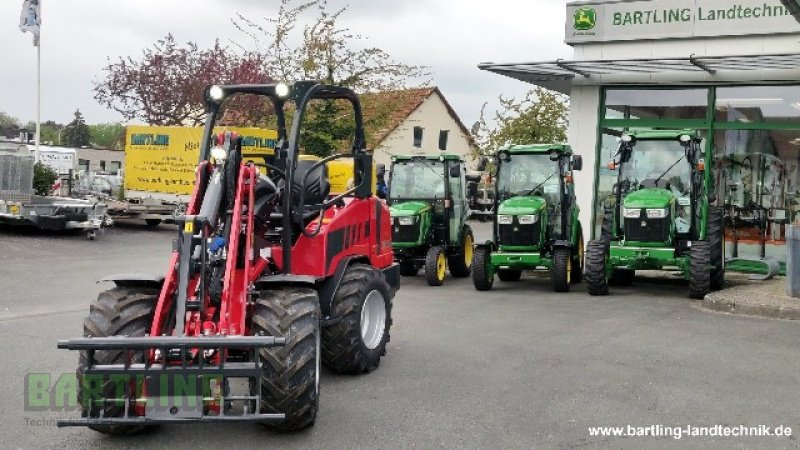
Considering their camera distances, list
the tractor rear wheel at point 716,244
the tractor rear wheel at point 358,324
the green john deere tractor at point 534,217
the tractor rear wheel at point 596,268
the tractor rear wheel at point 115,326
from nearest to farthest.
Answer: the tractor rear wheel at point 115,326, the tractor rear wheel at point 358,324, the tractor rear wheel at point 596,268, the tractor rear wheel at point 716,244, the green john deere tractor at point 534,217

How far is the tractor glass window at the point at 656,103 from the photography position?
51.0 ft

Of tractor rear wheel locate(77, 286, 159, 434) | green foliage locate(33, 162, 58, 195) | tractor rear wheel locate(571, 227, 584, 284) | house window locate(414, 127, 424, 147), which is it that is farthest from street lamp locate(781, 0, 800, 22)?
house window locate(414, 127, 424, 147)

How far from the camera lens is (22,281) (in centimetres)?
1293

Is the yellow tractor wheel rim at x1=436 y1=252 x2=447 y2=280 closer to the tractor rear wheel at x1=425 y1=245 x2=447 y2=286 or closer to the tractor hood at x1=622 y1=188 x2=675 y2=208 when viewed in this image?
the tractor rear wheel at x1=425 y1=245 x2=447 y2=286

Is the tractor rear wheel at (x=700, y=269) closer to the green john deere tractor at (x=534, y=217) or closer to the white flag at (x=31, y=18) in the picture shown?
the green john deere tractor at (x=534, y=217)

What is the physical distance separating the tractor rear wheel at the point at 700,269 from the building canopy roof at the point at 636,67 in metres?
3.56

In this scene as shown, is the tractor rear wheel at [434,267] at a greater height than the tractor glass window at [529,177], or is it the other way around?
the tractor glass window at [529,177]

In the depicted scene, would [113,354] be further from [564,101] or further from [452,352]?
[564,101]

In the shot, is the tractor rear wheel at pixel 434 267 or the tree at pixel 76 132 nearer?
the tractor rear wheel at pixel 434 267

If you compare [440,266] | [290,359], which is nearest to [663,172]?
[440,266]

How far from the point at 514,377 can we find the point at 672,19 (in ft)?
36.2

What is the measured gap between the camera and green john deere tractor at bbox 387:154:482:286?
45.7ft

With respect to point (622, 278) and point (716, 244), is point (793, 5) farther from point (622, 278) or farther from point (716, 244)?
point (622, 278)

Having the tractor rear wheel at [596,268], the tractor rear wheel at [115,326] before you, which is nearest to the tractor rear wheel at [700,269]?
the tractor rear wheel at [596,268]
